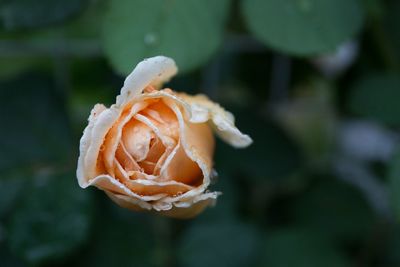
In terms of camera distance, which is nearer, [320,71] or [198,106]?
[198,106]

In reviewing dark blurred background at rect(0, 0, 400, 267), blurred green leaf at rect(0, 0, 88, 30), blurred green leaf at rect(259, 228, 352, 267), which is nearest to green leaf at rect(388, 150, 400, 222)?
dark blurred background at rect(0, 0, 400, 267)

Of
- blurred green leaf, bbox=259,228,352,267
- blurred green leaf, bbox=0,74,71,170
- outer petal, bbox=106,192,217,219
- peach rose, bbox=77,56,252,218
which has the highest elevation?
peach rose, bbox=77,56,252,218

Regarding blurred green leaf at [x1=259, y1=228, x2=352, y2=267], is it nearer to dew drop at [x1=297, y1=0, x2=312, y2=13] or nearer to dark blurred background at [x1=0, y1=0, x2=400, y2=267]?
dark blurred background at [x1=0, y1=0, x2=400, y2=267]

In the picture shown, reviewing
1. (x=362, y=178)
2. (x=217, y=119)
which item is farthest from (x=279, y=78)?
(x=217, y=119)

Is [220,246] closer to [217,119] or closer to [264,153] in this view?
[264,153]

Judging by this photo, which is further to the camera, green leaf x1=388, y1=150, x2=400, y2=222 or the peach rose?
green leaf x1=388, y1=150, x2=400, y2=222

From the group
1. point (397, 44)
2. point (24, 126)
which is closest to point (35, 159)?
point (24, 126)

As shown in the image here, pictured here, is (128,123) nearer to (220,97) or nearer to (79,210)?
(79,210)
